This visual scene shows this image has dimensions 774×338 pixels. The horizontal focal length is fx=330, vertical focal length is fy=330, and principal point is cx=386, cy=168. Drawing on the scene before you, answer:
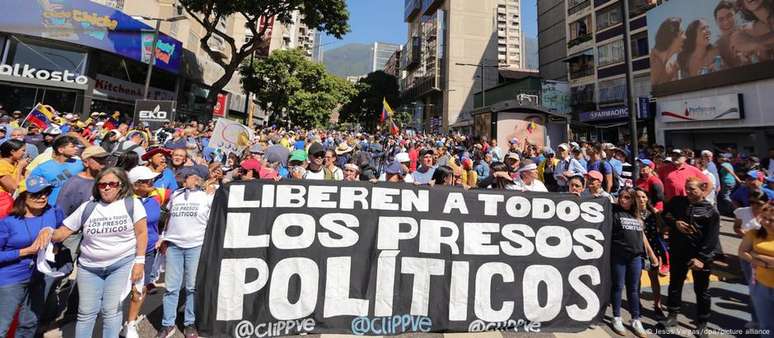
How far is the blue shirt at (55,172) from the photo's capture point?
402cm

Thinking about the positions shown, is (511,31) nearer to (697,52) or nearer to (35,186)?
(697,52)

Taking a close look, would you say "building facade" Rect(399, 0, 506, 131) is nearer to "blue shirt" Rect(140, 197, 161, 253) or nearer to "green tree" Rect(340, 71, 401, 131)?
"green tree" Rect(340, 71, 401, 131)

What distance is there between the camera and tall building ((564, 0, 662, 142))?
83.7ft

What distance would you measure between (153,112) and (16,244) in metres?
11.6

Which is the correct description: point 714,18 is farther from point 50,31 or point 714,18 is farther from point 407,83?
point 407,83

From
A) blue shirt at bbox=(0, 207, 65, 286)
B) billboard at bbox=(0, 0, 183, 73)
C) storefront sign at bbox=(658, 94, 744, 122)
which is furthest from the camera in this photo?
storefront sign at bbox=(658, 94, 744, 122)

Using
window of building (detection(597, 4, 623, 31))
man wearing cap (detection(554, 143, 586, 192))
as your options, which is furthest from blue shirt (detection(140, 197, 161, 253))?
window of building (detection(597, 4, 623, 31))

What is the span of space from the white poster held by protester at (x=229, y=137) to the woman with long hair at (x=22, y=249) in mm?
4594

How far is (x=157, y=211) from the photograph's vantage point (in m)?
3.34

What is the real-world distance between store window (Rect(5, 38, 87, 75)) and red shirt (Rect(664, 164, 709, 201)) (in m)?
25.0

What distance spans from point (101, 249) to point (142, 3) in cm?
2800

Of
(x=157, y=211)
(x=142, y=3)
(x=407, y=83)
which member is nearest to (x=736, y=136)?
(x=157, y=211)

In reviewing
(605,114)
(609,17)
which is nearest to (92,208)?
(605,114)

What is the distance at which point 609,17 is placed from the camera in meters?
28.4
